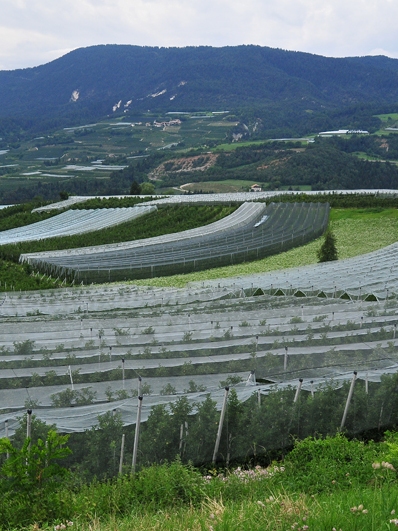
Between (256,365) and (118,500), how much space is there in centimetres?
578

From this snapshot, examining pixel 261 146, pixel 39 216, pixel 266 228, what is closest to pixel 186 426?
pixel 266 228

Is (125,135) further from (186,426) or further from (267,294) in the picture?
(186,426)

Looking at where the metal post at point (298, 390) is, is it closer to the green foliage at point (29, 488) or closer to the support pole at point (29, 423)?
the support pole at point (29, 423)

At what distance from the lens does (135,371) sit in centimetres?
1218

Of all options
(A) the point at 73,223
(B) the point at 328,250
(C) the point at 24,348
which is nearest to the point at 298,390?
(C) the point at 24,348

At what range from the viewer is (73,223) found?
49969mm

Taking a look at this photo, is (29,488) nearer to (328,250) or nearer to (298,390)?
(298,390)

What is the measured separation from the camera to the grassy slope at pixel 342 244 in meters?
31.5

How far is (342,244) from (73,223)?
21.4m

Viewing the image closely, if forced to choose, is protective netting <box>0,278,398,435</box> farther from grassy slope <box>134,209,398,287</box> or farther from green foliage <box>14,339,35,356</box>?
grassy slope <box>134,209,398,287</box>

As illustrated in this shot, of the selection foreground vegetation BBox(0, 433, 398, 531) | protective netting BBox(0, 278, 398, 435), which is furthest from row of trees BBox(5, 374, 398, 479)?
foreground vegetation BBox(0, 433, 398, 531)

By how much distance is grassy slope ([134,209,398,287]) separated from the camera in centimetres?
3148

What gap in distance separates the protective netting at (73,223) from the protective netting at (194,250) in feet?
26.7

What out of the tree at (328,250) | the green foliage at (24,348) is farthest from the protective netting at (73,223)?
the green foliage at (24,348)
